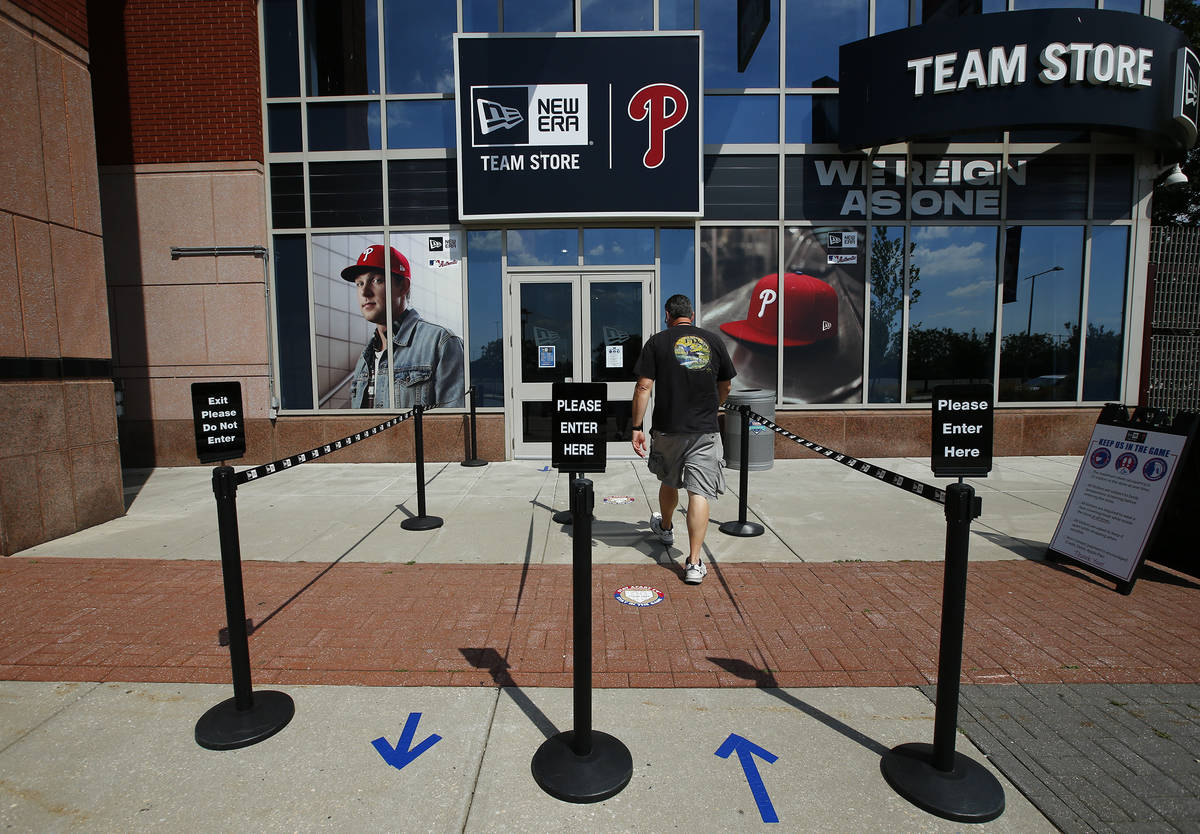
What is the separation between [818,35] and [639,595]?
902 cm

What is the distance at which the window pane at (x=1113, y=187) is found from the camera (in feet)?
30.8

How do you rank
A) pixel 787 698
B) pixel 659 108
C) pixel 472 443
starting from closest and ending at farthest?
pixel 787 698, pixel 659 108, pixel 472 443

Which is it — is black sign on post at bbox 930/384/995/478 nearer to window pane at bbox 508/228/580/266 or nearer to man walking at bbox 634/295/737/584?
man walking at bbox 634/295/737/584

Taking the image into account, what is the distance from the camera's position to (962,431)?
3822 millimetres

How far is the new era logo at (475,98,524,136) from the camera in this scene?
8914 millimetres

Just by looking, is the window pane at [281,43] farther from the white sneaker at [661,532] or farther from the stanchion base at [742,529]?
the stanchion base at [742,529]

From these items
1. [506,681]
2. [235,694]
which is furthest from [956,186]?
[235,694]

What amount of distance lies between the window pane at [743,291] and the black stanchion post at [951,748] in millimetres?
7095

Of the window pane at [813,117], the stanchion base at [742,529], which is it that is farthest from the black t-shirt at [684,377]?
the window pane at [813,117]

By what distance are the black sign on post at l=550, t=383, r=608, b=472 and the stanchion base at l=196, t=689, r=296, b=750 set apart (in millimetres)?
2219

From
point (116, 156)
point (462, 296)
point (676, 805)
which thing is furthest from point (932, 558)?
point (116, 156)

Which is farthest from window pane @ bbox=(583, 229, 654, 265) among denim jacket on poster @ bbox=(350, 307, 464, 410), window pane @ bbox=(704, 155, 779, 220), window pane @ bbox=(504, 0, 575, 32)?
window pane @ bbox=(504, 0, 575, 32)

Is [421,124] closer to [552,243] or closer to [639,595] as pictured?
[552,243]

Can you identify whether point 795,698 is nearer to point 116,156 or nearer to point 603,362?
point 603,362
